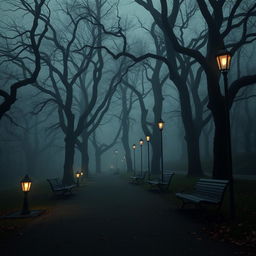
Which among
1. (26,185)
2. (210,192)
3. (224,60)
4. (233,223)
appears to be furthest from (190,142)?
(233,223)

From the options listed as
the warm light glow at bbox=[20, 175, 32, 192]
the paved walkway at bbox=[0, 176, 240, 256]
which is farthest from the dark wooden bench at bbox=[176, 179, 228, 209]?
the warm light glow at bbox=[20, 175, 32, 192]

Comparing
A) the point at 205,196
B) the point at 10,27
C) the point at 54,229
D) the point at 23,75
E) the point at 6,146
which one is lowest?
the point at 54,229

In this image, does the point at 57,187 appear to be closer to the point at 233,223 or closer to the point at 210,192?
the point at 210,192

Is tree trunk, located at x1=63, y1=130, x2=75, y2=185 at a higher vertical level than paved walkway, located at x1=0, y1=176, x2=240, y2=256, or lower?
higher

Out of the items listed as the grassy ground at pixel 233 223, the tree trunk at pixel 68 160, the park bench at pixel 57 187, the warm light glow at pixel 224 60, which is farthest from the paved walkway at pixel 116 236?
the tree trunk at pixel 68 160

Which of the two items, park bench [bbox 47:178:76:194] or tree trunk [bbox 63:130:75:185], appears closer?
park bench [bbox 47:178:76:194]

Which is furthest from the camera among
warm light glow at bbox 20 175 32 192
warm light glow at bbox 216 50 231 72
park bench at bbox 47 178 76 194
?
park bench at bbox 47 178 76 194

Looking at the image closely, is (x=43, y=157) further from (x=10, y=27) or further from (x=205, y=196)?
(x=205, y=196)

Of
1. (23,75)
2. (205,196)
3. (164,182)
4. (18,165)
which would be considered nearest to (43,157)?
(18,165)

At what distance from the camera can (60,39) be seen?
24.9 meters

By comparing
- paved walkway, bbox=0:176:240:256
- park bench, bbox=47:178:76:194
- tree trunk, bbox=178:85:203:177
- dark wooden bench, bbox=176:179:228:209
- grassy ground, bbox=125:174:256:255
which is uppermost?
tree trunk, bbox=178:85:203:177

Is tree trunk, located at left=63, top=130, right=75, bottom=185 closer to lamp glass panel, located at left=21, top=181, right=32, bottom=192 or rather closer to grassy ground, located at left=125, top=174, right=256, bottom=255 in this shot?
lamp glass panel, located at left=21, top=181, right=32, bottom=192

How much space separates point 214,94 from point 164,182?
16.6 feet

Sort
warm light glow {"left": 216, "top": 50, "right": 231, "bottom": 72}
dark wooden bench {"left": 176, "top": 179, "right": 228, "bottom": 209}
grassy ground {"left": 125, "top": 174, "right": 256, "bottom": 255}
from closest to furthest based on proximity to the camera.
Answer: grassy ground {"left": 125, "top": 174, "right": 256, "bottom": 255} < dark wooden bench {"left": 176, "top": 179, "right": 228, "bottom": 209} < warm light glow {"left": 216, "top": 50, "right": 231, "bottom": 72}
